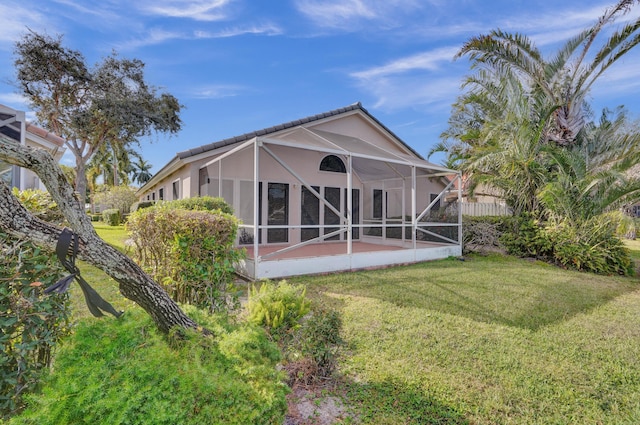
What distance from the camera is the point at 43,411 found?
5.28 ft

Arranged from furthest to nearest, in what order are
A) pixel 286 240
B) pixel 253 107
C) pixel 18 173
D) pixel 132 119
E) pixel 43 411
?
1. pixel 132 119
2. pixel 253 107
3. pixel 286 240
4. pixel 18 173
5. pixel 43 411

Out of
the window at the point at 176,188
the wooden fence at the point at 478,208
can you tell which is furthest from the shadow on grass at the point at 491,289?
the wooden fence at the point at 478,208

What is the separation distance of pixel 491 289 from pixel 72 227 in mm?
7816

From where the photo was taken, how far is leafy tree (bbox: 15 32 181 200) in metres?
18.6

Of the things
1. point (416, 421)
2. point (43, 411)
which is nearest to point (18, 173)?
point (43, 411)

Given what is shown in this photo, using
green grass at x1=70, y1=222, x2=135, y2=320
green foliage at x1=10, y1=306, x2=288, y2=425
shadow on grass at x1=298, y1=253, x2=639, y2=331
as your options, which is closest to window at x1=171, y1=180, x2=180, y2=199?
green grass at x1=70, y1=222, x2=135, y2=320

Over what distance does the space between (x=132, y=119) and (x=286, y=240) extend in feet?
50.3

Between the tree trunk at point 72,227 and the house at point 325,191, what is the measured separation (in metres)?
5.49

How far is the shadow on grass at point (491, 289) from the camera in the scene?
18.5 ft

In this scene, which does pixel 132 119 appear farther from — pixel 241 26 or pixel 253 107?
pixel 241 26

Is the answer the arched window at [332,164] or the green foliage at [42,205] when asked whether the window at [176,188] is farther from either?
the green foliage at [42,205]

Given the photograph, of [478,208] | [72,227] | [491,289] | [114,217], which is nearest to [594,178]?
[491,289]

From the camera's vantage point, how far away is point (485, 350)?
4031mm

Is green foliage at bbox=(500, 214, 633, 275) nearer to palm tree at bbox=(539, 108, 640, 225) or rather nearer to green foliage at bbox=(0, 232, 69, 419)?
palm tree at bbox=(539, 108, 640, 225)
